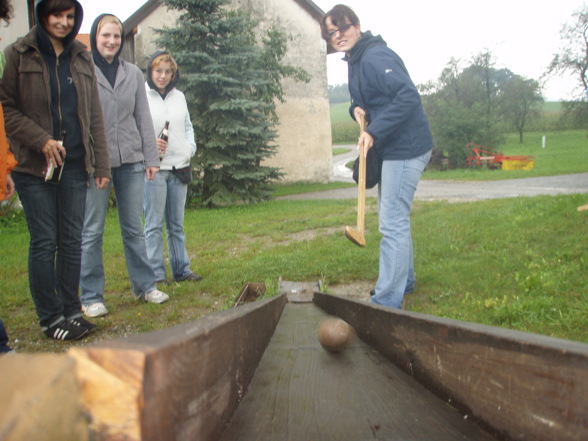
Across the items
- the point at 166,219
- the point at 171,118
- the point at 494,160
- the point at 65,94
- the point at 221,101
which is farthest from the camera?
the point at 494,160

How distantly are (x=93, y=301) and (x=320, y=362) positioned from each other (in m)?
3.09

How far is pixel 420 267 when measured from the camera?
5676mm

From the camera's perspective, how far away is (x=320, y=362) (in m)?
1.91

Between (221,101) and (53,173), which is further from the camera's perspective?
(221,101)

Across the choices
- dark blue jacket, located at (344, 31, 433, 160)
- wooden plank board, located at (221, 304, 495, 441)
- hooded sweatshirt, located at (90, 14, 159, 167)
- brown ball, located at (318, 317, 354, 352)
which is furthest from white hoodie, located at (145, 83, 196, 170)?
wooden plank board, located at (221, 304, 495, 441)

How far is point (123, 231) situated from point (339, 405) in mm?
3637

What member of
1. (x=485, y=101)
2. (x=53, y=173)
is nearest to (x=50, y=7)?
(x=53, y=173)

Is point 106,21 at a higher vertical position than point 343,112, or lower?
lower

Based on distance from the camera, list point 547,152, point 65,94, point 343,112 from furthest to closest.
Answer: point 343,112 → point 547,152 → point 65,94

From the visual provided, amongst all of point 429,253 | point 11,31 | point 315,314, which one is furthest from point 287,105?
point 315,314

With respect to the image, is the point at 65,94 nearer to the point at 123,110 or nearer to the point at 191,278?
the point at 123,110

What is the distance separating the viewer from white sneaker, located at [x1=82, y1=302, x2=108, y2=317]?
4.37m

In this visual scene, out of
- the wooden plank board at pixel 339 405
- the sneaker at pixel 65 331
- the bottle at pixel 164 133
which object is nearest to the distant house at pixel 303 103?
the bottle at pixel 164 133

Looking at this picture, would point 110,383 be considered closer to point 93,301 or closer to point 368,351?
point 368,351
